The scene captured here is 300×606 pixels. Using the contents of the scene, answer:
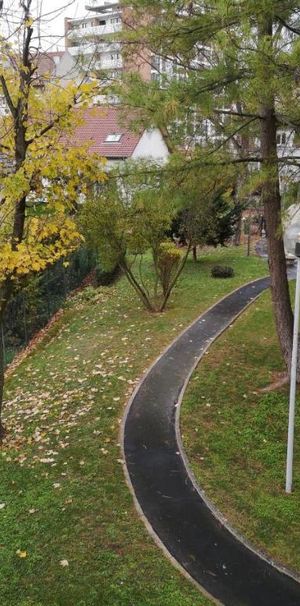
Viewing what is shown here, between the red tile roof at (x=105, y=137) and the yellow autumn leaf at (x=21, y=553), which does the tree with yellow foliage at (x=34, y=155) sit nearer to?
the yellow autumn leaf at (x=21, y=553)

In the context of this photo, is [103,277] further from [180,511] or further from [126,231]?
[180,511]

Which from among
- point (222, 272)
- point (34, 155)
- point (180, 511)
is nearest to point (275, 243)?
point (34, 155)

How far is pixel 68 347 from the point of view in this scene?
12531 mm

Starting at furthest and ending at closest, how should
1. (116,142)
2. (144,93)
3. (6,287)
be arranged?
(116,142), (144,93), (6,287)

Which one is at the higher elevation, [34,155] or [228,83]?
[228,83]

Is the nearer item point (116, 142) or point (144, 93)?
point (144, 93)

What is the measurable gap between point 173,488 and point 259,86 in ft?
16.9

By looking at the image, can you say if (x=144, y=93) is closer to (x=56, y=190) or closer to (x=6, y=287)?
(x=56, y=190)

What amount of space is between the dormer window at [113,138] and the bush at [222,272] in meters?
12.1

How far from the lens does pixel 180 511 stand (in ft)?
21.1

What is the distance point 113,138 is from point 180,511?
23070 millimetres

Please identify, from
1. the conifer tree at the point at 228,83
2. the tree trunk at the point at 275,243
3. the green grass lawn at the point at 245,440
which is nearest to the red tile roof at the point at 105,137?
the conifer tree at the point at 228,83

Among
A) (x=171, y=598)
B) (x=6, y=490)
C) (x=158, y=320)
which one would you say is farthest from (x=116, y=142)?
(x=171, y=598)

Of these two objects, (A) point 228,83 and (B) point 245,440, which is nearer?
(A) point 228,83
